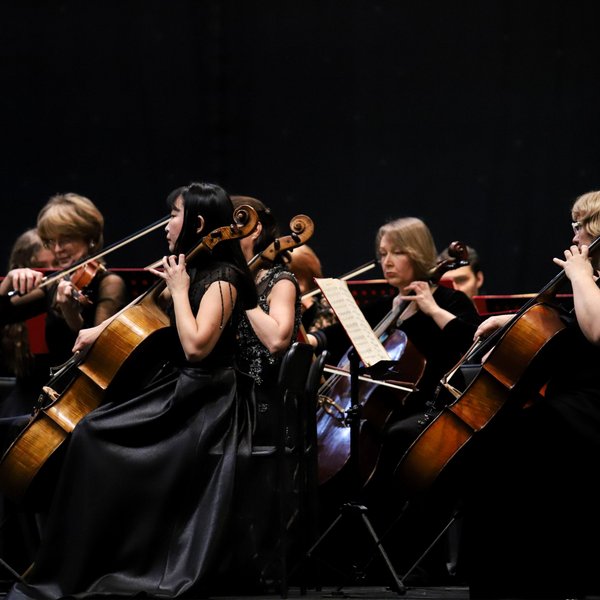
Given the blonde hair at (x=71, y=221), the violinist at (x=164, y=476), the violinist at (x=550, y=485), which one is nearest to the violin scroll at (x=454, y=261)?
the violinist at (x=550, y=485)

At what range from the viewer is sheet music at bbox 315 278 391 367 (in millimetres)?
2945

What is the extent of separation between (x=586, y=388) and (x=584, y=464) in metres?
0.20

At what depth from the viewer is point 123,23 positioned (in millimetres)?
5375

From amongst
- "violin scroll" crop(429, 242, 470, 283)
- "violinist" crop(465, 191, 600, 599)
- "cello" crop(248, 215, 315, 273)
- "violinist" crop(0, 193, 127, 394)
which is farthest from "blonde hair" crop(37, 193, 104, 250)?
"violinist" crop(465, 191, 600, 599)

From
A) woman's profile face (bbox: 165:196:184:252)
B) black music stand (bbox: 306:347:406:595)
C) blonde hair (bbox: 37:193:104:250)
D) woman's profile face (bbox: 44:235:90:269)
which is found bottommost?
black music stand (bbox: 306:347:406:595)

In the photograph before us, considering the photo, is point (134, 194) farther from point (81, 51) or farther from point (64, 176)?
point (81, 51)

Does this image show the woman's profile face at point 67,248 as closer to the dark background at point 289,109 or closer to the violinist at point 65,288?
the violinist at point 65,288

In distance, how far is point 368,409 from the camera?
3506 millimetres

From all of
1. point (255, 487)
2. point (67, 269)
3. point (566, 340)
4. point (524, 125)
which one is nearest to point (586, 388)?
point (566, 340)

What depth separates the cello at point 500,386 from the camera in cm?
270

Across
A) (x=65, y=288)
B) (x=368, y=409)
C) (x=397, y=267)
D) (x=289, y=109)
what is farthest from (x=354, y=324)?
(x=289, y=109)

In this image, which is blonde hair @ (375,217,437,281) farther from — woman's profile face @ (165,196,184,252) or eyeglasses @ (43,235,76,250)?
eyeglasses @ (43,235,76,250)

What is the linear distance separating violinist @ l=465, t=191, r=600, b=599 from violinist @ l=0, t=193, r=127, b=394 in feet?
4.44

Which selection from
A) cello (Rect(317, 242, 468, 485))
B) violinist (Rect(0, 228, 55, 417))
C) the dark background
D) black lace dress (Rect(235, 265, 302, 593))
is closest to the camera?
black lace dress (Rect(235, 265, 302, 593))
